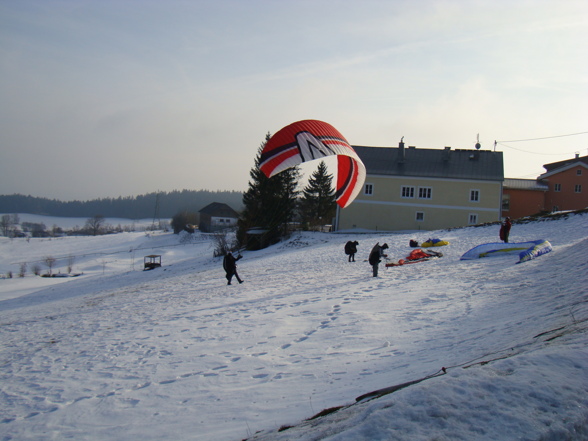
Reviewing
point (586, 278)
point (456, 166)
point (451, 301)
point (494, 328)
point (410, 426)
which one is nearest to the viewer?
point (410, 426)

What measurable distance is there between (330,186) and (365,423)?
57496 millimetres

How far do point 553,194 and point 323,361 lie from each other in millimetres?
51035

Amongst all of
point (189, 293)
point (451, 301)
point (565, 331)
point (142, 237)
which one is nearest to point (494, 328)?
point (565, 331)

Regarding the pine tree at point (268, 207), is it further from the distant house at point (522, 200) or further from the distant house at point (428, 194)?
the distant house at point (522, 200)

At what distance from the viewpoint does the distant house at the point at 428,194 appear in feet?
137

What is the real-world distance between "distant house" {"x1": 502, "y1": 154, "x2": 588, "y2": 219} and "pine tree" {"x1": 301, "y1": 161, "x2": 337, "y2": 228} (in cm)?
2077

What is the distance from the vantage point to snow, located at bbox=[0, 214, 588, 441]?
3.34m

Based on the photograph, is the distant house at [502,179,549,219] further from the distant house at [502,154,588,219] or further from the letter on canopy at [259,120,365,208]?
the letter on canopy at [259,120,365,208]

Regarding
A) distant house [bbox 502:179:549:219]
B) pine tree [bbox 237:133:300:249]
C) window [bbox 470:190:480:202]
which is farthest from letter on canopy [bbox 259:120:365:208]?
distant house [bbox 502:179:549:219]

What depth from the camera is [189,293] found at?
17953mm

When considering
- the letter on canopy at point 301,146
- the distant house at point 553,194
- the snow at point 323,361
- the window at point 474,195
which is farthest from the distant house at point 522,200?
the letter on canopy at point 301,146

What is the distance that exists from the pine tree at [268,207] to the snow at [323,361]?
2528 centimetres

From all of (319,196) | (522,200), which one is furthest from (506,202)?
(319,196)

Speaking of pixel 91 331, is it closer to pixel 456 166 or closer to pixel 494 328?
pixel 494 328
